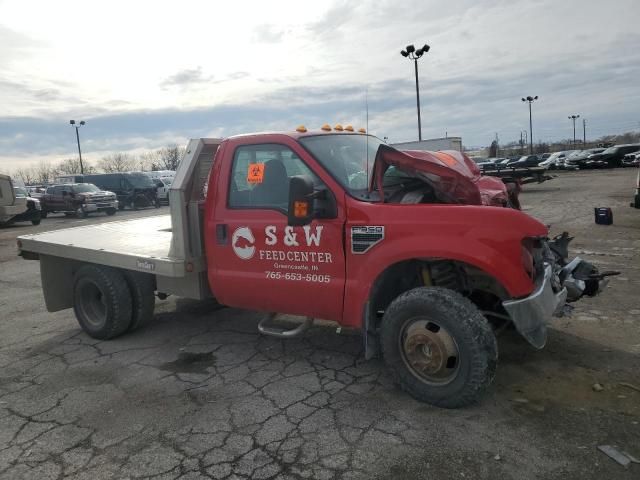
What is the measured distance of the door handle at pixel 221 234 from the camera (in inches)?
177

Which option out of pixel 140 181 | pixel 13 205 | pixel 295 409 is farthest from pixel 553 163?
pixel 295 409

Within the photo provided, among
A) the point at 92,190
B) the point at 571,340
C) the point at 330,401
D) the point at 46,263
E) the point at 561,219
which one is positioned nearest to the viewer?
the point at 330,401

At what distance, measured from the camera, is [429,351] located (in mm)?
3623

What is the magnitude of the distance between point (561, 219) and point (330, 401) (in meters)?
11.2

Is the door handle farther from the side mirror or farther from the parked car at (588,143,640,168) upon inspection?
the parked car at (588,143,640,168)

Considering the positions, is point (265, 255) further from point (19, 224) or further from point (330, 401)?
point (19, 224)

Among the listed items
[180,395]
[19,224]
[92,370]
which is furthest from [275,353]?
[19,224]

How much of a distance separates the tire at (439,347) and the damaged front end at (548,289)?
0.24 m

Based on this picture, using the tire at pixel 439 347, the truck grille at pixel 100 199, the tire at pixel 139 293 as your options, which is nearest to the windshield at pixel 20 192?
the truck grille at pixel 100 199

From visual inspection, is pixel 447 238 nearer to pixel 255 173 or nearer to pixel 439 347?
pixel 439 347

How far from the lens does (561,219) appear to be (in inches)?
516

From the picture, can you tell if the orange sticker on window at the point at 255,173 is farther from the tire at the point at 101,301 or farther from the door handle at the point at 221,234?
the tire at the point at 101,301

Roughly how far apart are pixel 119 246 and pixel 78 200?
2108cm

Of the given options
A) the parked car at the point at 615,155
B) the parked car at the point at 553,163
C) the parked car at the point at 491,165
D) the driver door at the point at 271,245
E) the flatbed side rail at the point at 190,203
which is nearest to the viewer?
the driver door at the point at 271,245
